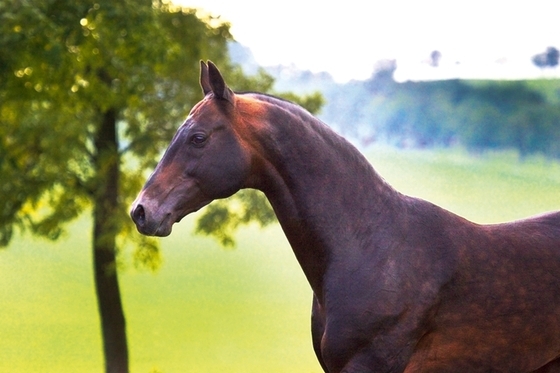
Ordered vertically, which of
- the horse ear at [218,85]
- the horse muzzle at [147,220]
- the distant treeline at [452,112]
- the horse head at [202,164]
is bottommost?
the distant treeline at [452,112]

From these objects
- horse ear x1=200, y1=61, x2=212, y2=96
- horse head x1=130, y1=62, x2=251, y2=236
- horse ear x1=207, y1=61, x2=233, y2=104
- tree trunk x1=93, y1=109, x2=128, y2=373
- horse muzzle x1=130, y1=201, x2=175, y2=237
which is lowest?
tree trunk x1=93, y1=109, x2=128, y2=373

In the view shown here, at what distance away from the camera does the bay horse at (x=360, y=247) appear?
288cm

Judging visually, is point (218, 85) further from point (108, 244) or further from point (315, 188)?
point (108, 244)

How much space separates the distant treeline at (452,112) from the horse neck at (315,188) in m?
4.53

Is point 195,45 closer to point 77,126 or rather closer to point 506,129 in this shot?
point 77,126

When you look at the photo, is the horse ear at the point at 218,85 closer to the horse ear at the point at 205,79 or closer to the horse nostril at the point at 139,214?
the horse ear at the point at 205,79

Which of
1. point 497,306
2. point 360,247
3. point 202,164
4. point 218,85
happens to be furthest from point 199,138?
point 497,306

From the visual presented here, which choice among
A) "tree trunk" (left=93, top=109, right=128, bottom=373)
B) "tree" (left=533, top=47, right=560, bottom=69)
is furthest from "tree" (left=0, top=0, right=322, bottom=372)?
"tree" (left=533, top=47, right=560, bottom=69)

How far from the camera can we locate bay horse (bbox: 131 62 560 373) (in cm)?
288

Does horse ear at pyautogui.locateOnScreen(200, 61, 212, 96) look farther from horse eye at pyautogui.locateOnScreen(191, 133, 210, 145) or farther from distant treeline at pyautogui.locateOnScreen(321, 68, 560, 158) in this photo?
distant treeline at pyautogui.locateOnScreen(321, 68, 560, 158)

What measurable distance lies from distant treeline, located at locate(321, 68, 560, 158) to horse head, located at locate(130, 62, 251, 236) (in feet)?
15.6

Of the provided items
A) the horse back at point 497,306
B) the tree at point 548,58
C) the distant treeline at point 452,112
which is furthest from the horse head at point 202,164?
the tree at point 548,58

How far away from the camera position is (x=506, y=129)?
890 cm

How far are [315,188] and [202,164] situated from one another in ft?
1.43
